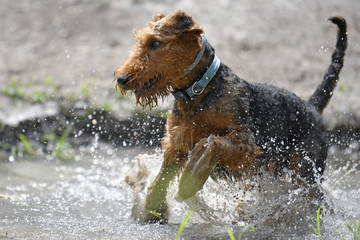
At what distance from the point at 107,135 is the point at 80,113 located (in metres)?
0.48

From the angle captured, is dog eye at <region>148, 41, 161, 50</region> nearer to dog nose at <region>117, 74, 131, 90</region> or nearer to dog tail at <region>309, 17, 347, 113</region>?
dog nose at <region>117, 74, 131, 90</region>

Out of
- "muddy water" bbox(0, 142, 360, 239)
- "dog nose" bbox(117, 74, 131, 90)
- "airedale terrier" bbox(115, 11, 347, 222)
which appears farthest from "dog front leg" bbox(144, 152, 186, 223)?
"dog nose" bbox(117, 74, 131, 90)

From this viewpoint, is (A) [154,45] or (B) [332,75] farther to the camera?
(B) [332,75]

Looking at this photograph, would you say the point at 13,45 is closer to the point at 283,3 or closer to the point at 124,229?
the point at 283,3

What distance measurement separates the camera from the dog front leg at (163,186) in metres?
4.37

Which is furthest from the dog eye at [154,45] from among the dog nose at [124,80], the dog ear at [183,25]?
the dog nose at [124,80]

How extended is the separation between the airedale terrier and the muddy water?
11.6 inches

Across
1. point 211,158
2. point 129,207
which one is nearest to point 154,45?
point 211,158

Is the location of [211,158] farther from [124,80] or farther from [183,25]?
[183,25]

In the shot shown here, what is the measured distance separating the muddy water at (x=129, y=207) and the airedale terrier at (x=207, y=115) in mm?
295

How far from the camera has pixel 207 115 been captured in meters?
4.02

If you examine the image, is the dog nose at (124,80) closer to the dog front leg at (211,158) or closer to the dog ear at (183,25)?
the dog ear at (183,25)

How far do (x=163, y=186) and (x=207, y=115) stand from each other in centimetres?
79

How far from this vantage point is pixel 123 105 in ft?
24.2
